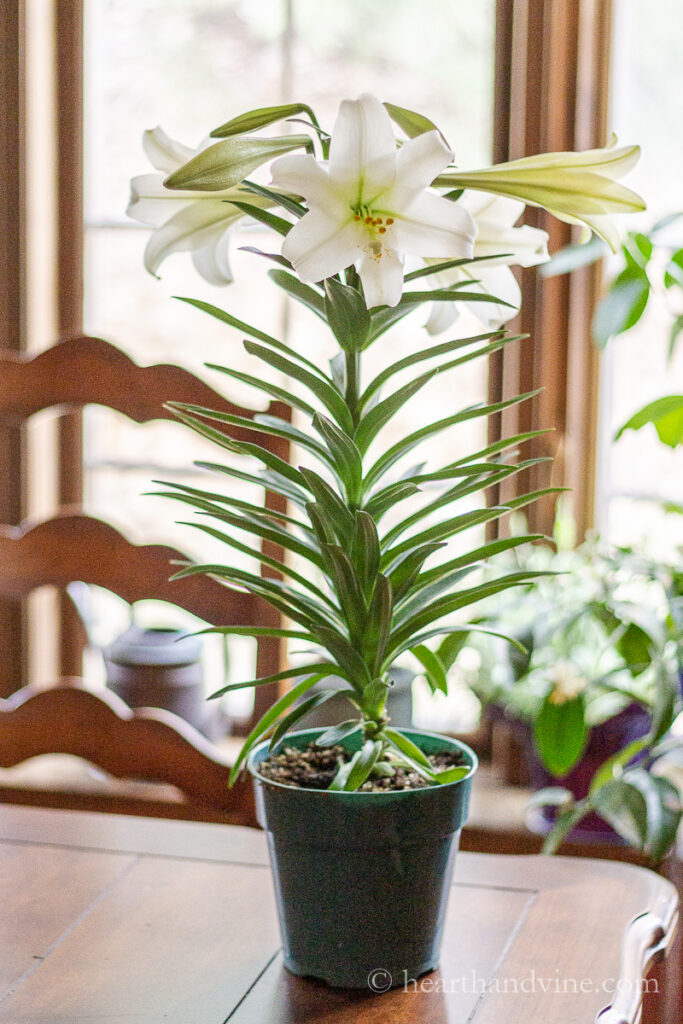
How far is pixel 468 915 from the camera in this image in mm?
1009

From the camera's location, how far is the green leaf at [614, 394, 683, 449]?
1.38m

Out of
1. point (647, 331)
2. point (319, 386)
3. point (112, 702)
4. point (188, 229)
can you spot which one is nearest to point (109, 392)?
point (112, 702)

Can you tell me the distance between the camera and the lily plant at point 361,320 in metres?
0.78

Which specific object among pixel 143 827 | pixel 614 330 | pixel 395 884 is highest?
pixel 614 330

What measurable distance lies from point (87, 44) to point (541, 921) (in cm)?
177

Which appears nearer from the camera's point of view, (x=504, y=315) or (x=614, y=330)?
(x=504, y=315)

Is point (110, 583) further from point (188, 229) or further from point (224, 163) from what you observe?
point (224, 163)

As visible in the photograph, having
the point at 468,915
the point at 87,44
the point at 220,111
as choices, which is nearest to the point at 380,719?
the point at 468,915

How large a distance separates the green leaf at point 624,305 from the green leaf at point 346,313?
739mm

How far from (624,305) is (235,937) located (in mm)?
960

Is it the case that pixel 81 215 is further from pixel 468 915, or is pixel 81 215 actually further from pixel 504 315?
pixel 468 915

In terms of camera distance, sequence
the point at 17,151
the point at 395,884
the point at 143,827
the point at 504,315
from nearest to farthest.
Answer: the point at 395,884 → the point at 504,315 → the point at 143,827 → the point at 17,151

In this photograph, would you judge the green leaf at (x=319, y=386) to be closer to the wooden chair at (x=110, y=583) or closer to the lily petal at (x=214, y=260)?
the lily petal at (x=214, y=260)

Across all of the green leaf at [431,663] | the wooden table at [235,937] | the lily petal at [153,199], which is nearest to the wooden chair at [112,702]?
the wooden table at [235,937]
